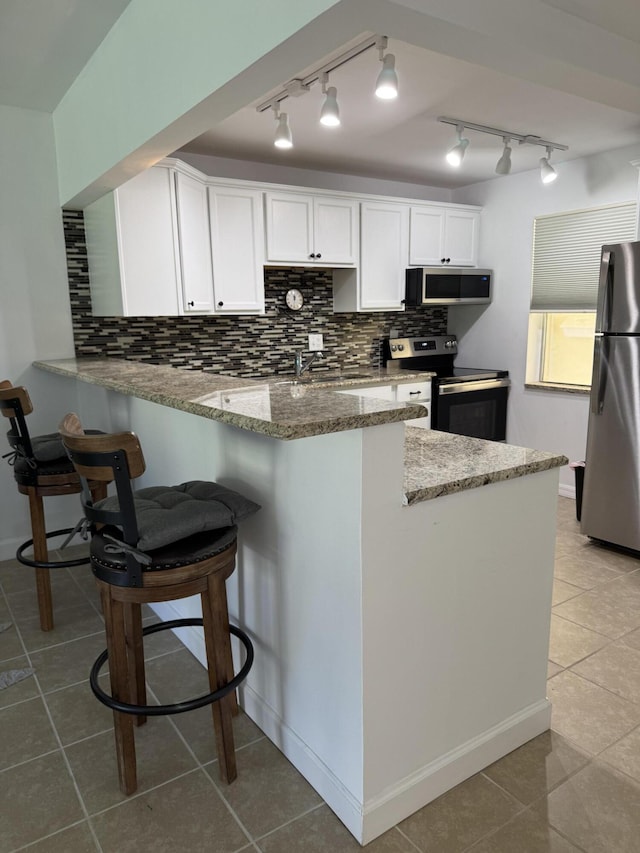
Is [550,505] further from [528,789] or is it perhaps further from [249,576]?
[249,576]

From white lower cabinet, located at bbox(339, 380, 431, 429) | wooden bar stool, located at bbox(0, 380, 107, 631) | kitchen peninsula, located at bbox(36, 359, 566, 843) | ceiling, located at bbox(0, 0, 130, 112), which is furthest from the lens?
white lower cabinet, located at bbox(339, 380, 431, 429)

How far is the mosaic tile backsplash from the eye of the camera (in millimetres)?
3531

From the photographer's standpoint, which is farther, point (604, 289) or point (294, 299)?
point (294, 299)

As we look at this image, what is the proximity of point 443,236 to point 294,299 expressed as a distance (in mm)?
1358

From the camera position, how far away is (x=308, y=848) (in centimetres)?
153

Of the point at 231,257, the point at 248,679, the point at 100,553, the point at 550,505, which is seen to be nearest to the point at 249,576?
the point at 248,679

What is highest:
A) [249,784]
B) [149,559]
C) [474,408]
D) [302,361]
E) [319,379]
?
[302,361]

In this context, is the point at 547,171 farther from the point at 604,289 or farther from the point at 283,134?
the point at 283,134

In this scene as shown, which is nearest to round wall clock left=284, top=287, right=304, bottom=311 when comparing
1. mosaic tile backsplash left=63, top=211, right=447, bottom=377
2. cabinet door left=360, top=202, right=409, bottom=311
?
mosaic tile backsplash left=63, top=211, right=447, bottom=377

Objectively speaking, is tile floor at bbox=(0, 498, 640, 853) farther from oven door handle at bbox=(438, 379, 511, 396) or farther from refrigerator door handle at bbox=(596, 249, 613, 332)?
oven door handle at bbox=(438, 379, 511, 396)

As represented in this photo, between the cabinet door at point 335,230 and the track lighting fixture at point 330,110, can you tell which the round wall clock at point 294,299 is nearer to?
the cabinet door at point 335,230

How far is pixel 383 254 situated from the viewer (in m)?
4.41

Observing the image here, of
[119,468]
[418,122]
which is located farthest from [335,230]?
[119,468]

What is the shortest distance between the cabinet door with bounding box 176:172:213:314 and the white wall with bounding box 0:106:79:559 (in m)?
0.71
